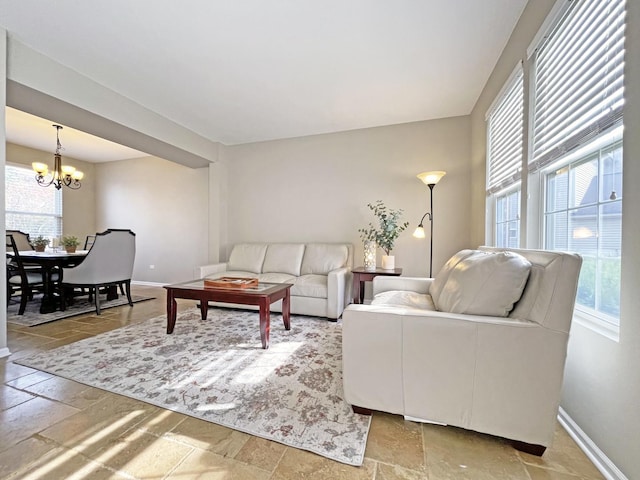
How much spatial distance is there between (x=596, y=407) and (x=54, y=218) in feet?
25.5

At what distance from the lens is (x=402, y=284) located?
2.50 metres

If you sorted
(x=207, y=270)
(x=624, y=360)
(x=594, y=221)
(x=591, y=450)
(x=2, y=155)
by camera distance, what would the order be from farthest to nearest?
(x=207, y=270) → (x=2, y=155) → (x=594, y=221) → (x=591, y=450) → (x=624, y=360)

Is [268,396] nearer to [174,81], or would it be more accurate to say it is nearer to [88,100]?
[174,81]

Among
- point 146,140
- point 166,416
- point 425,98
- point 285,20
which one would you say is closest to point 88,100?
point 146,140

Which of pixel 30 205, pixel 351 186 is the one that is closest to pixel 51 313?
pixel 30 205

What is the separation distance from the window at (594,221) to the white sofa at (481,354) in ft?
0.77

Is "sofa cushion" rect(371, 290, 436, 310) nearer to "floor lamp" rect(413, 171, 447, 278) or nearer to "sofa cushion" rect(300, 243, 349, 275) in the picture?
"floor lamp" rect(413, 171, 447, 278)

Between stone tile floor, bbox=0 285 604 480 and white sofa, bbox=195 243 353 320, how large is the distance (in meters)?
1.79

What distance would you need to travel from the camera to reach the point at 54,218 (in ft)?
17.4

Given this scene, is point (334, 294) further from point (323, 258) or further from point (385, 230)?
point (385, 230)

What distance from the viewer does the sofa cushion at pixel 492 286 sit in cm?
130

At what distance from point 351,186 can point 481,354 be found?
3068 mm

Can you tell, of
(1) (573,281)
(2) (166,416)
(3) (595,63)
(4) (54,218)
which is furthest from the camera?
(4) (54,218)

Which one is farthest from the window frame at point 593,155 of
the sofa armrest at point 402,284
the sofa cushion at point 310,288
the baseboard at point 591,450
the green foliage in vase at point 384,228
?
the sofa cushion at point 310,288
